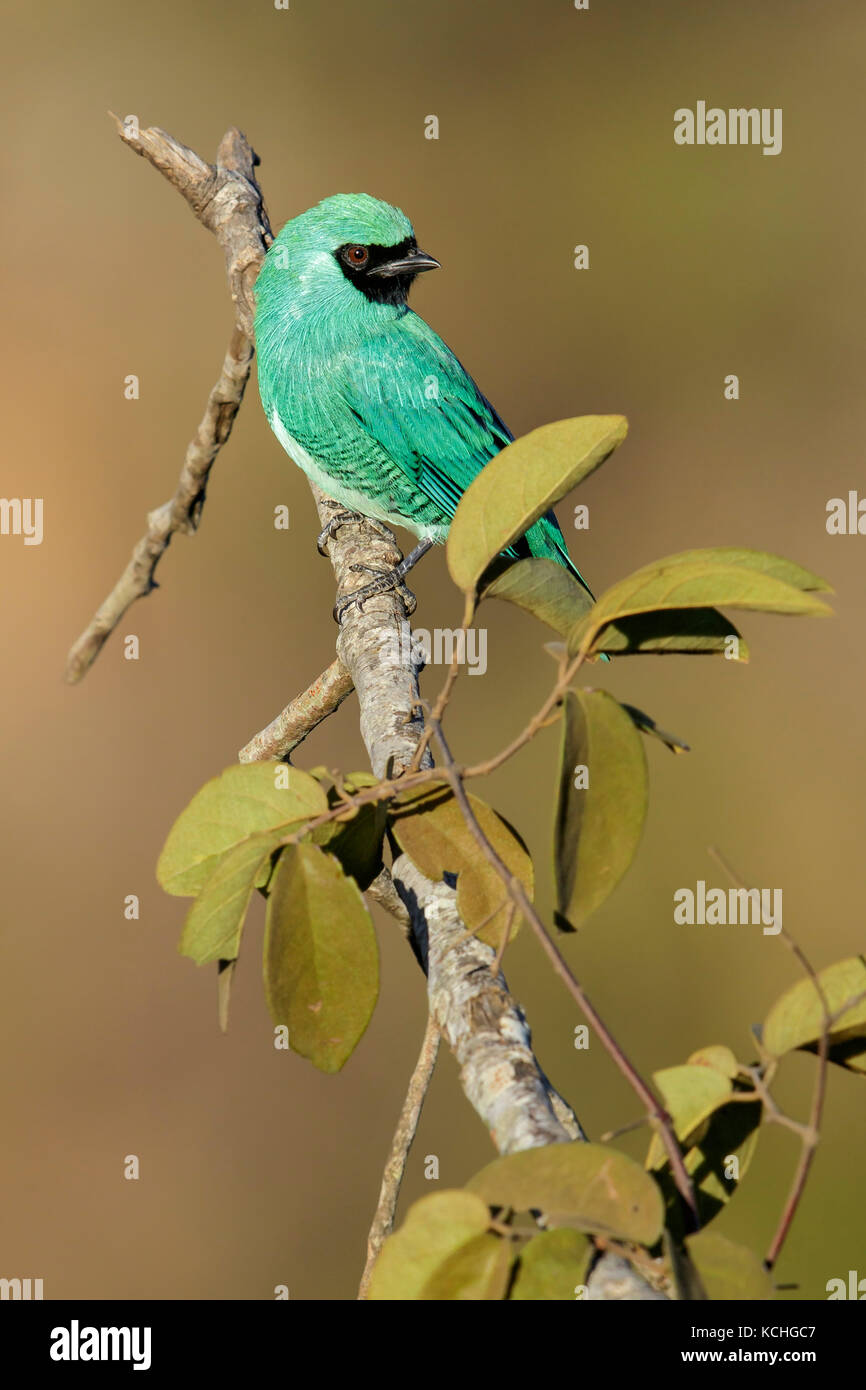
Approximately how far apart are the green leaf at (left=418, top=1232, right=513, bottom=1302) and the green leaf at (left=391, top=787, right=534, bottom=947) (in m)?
0.37

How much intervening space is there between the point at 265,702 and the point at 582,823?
4.33 m

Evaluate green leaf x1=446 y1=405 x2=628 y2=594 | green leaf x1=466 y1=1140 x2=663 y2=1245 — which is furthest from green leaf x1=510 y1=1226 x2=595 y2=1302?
green leaf x1=446 y1=405 x2=628 y2=594

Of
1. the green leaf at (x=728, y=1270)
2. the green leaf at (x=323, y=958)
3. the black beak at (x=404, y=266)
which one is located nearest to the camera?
the green leaf at (x=728, y=1270)

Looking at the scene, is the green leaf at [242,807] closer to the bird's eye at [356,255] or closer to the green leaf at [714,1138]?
the green leaf at [714,1138]

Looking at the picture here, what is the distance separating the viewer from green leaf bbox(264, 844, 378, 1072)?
A: 1.08m

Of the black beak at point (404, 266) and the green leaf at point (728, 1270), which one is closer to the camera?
the green leaf at point (728, 1270)

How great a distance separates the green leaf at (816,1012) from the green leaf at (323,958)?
36cm

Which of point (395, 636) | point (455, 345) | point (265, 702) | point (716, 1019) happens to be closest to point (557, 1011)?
point (716, 1019)

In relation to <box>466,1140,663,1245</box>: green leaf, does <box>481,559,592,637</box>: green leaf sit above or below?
above

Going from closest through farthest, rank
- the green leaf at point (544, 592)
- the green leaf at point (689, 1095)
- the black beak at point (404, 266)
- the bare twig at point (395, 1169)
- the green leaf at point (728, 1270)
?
the green leaf at point (728, 1270) < the green leaf at point (689, 1095) < the green leaf at point (544, 592) < the bare twig at point (395, 1169) < the black beak at point (404, 266)

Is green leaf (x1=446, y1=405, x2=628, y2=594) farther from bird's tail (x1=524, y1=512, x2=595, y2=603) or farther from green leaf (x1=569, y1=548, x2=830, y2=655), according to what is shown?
bird's tail (x1=524, y1=512, x2=595, y2=603)

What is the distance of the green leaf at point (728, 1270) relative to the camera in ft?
2.51

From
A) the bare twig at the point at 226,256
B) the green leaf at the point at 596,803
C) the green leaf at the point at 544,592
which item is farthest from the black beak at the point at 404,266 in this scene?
the green leaf at the point at 596,803

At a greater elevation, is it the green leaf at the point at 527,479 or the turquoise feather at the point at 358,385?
the turquoise feather at the point at 358,385
